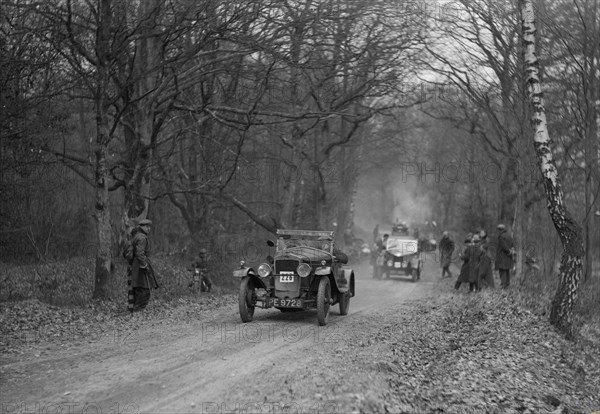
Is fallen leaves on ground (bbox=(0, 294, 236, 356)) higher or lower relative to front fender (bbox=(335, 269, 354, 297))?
lower

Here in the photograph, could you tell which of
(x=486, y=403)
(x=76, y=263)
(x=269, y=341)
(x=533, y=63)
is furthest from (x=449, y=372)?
(x=76, y=263)

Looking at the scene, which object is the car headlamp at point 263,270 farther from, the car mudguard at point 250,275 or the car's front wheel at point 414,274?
the car's front wheel at point 414,274

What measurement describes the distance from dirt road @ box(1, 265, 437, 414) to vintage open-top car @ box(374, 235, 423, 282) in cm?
1334

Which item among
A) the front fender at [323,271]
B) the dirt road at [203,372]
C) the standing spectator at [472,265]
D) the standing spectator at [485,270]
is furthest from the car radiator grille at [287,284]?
the standing spectator at [485,270]

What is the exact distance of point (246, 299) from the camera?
11766mm

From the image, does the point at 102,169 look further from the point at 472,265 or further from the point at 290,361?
the point at 472,265


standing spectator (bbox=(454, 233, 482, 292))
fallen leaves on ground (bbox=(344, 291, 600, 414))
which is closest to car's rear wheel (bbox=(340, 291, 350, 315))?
fallen leaves on ground (bbox=(344, 291, 600, 414))

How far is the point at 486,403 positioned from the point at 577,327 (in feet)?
23.5

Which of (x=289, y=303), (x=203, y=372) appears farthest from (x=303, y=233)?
(x=203, y=372)

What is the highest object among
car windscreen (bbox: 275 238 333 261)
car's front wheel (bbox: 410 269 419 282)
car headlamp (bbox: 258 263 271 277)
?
car windscreen (bbox: 275 238 333 261)

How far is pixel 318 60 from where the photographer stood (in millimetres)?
17156

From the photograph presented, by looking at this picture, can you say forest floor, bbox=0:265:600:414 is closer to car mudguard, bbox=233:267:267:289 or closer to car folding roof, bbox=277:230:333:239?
car mudguard, bbox=233:267:267:289

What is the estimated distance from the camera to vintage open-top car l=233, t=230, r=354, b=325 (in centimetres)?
1184

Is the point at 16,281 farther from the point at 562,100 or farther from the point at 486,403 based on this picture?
the point at 562,100
